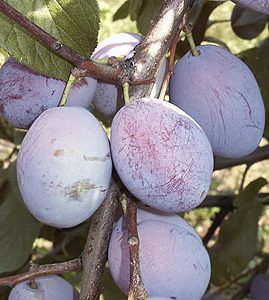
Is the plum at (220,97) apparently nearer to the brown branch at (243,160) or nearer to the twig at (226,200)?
the brown branch at (243,160)

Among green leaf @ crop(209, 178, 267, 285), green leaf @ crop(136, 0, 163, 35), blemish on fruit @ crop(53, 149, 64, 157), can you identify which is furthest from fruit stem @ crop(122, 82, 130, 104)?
green leaf @ crop(209, 178, 267, 285)

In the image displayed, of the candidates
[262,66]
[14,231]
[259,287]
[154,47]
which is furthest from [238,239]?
[154,47]

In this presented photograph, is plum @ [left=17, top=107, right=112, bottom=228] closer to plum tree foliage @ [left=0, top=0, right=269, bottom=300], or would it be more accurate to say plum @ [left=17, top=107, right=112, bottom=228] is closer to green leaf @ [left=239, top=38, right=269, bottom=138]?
plum tree foliage @ [left=0, top=0, right=269, bottom=300]

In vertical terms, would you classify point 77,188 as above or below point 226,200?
above

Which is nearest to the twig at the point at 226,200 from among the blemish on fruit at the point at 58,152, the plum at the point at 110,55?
the plum at the point at 110,55

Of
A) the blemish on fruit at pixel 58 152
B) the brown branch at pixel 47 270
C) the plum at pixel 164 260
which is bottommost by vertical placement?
the brown branch at pixel 47 270

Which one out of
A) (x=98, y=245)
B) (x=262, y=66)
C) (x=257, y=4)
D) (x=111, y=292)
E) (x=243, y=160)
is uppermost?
(x=257, y=4)

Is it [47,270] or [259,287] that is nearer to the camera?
[47,270]

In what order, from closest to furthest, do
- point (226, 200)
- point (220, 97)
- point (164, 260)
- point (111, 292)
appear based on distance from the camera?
1. point (164, 260)
2. point (220, 97)
3. point (111, 292)
4. point (226, 200)

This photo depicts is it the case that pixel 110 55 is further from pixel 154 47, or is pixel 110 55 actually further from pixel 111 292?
pixel 111 292
